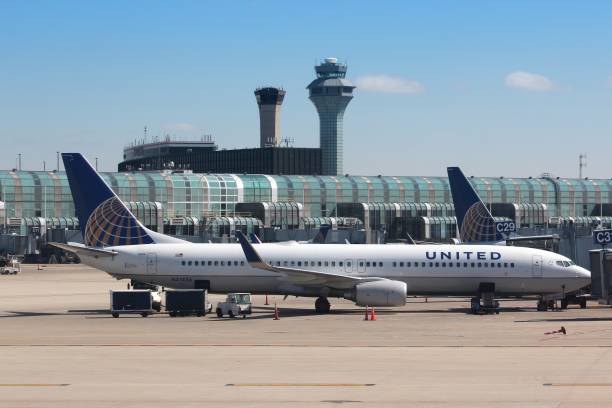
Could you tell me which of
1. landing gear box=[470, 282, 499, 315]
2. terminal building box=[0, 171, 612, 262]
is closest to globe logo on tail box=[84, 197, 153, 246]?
landing gear box=[470, 282, 499, 315]

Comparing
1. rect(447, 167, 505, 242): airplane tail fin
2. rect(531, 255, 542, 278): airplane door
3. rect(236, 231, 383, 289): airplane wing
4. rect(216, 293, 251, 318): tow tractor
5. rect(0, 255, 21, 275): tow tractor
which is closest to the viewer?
rect(216, 293, 251, 318): tow tractor

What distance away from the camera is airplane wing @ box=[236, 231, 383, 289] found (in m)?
54.7

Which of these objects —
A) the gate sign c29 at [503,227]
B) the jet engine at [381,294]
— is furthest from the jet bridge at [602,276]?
the gate sign c29 at [503,227]

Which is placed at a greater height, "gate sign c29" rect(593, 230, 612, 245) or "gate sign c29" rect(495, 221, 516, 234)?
"gate sign c29" rect(495, 221, 516, 234)

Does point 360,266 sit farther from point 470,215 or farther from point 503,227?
point 503,227

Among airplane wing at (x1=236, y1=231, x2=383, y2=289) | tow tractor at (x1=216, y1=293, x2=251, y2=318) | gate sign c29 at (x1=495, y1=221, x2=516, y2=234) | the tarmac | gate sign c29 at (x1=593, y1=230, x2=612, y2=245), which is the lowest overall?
the tarmac

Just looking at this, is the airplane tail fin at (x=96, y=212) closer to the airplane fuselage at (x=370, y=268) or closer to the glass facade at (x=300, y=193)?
the airplane fuselage at (x=370, y=268)

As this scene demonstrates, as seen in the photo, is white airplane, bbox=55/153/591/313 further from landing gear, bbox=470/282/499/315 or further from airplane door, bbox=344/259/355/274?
landing gear, bbox=470/282/499/315

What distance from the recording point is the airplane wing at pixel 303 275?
54.7m

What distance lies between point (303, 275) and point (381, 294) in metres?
4.34
